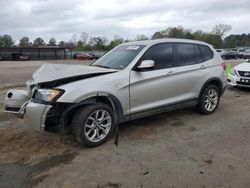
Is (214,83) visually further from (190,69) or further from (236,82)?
(236,82)

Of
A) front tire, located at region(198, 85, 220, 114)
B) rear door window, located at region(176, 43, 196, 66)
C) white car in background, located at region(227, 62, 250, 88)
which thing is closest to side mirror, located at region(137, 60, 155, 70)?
rear door window, located at region(176, 43, 196, 66)

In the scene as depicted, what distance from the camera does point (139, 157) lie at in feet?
12.5

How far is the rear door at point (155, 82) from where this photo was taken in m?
4.56

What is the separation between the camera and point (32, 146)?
167 inches

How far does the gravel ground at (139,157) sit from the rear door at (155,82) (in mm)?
564

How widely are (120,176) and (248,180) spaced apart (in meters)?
1.60

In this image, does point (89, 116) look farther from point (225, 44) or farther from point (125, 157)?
point (225, 44)

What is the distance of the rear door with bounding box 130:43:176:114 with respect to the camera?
456 cm

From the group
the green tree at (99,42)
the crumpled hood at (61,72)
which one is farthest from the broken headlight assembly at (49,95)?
the green tree at (99,42)

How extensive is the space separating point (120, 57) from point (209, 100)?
243cm

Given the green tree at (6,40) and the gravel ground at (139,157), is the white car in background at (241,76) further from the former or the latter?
the green tree at (6,40)

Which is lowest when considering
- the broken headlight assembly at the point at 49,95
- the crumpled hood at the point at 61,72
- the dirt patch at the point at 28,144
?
the dirt patch at the point at 28,144

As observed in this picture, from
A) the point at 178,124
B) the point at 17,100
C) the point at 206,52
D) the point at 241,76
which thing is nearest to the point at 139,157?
the point at 178,124

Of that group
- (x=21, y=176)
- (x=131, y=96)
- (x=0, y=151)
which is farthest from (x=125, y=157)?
(x=0, y=151)
